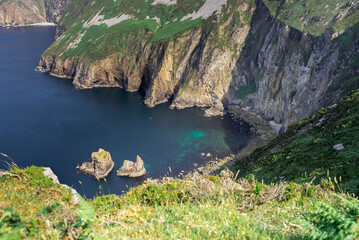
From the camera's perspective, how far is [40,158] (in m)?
82.4

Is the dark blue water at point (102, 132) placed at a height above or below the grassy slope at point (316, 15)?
below

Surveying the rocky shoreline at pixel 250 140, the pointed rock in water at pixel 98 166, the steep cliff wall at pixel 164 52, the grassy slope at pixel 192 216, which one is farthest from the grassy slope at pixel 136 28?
the grassy slope at pixel 192 216

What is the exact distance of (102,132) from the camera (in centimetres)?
9981

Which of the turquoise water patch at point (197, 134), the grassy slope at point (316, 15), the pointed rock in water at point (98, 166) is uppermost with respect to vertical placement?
the grassy slope at point (316, 15)

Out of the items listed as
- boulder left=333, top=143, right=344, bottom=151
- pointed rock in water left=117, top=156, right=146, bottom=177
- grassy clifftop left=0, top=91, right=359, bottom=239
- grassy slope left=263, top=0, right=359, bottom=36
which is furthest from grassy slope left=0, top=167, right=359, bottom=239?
grassy slope left=263, top=0, right=359, bottom=36

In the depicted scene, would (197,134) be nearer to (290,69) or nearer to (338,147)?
(290,69)

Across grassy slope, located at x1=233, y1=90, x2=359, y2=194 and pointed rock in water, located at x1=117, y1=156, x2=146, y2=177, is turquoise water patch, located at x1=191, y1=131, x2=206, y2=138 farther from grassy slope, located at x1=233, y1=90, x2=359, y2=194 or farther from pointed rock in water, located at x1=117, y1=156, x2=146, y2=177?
grassy slope, located at x1=233, y1=90, x2=359, y2=194

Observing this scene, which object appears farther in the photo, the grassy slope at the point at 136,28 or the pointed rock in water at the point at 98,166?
the grassy slope at the point at 136,28

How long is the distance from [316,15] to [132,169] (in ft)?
262

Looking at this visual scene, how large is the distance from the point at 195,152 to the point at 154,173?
16614 millimetres

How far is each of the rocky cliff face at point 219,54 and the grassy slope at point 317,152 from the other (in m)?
31.5

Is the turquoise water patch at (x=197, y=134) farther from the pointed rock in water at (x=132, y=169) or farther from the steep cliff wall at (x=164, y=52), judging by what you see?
the pointed rock in water at (x=132, y=169)

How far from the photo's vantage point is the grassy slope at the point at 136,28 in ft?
461

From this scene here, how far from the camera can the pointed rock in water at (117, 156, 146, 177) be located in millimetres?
76000
